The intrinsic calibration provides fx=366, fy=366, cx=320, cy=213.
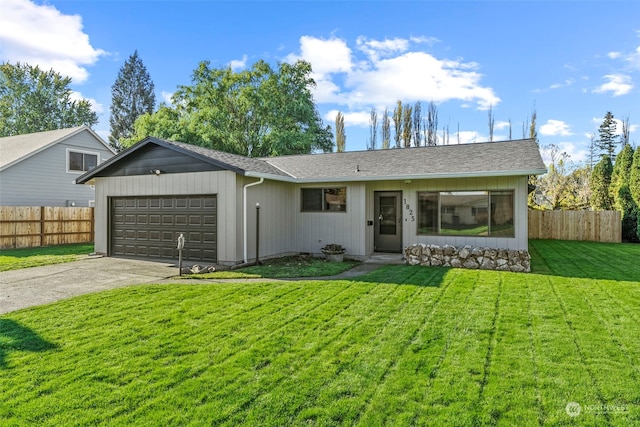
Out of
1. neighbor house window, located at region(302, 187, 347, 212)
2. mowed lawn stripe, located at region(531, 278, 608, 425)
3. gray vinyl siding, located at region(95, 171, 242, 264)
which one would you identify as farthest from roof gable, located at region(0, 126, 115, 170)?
mowed lawn stripe, located at region(531, 278, 608, 425)

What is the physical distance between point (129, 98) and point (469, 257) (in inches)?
1584

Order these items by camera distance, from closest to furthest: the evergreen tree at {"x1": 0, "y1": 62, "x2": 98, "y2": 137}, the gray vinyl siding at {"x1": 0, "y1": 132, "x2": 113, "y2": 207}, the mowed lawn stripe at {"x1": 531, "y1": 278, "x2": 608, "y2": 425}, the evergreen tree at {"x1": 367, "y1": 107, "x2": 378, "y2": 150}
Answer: the mowed lawn stripe at {"x1": 531, "y1": 278, "x2": 608, "y2": 425} < the gray vinyl siding at {"x1": 0, "y1": 132, "x2": 113, "y2": 207} < the evergreen tree at {"x1": 0, "y1": 62, "x2": 98, "y2": 137} < the evergreen tree at {"x1": 367, "y1": 107, "x2": 378, "y2": 150}

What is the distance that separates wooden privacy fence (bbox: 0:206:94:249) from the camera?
13.1m

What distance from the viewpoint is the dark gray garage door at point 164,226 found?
969 centimetres

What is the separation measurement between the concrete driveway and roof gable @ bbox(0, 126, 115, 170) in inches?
361

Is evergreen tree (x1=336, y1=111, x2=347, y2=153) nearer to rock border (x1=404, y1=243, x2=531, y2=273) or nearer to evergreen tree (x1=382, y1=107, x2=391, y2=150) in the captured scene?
evergreen tree (x1=382, y1=107, x2=391, y2=150)

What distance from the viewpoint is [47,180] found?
1684 cm

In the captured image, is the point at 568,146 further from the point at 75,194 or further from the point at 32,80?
the point at 32,80

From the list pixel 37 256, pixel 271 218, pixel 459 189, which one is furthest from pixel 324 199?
pixel 37 256

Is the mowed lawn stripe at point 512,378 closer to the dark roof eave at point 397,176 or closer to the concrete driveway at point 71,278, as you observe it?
the dark roof eave at point 397,176

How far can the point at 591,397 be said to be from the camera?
297 cm

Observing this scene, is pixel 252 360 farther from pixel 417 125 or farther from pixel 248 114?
pixel 417 125

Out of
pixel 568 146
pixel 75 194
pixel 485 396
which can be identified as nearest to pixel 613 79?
pixel 568 146

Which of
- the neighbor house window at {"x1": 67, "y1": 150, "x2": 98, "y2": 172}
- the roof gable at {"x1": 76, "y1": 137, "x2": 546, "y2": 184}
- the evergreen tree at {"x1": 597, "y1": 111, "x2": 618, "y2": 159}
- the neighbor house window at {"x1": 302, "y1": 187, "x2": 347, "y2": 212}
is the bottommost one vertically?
the neighbor house window at {"x1": 302, "y1": 187, "x2": 347, "y2": 212}
